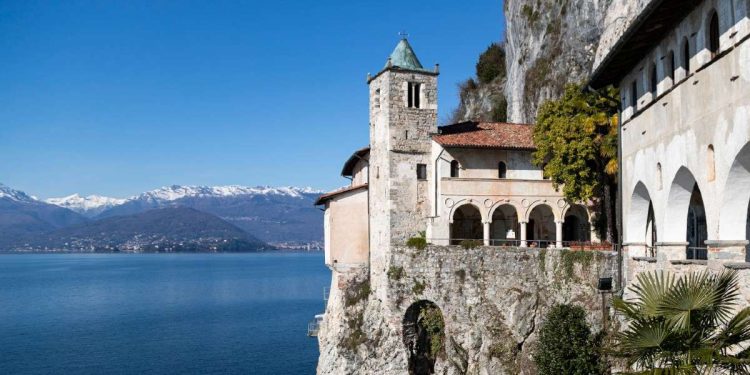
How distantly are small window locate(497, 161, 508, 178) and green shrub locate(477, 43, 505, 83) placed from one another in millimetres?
38129

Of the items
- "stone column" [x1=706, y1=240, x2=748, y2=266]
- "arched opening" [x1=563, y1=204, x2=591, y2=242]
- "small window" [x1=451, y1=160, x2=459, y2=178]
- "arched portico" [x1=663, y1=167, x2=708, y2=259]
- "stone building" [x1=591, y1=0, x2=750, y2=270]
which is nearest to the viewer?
"stone building" [x1=591, y1=0, x2=750, y2=270]

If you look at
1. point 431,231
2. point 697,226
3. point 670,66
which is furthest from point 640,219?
point 431,231

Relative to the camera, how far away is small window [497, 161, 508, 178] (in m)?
39.0

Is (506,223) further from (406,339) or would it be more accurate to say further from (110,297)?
(110,297)

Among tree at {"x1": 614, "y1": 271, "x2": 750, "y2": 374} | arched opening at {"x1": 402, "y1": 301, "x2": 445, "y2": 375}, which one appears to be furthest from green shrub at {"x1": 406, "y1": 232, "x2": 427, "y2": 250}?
tree at {"x1": 614, "y1": 271, "x2": 750, "y2": 374}

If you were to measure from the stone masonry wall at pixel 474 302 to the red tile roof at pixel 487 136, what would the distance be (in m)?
6.23

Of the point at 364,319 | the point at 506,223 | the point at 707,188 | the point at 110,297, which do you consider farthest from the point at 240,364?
the point at 110,297

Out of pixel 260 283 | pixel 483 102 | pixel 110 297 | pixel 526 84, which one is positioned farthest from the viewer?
pixel 260 283

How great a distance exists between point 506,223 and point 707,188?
85.0 ft

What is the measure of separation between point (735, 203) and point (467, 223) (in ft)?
87.2

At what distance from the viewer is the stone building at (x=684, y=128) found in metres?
14.2

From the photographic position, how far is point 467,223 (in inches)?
1618

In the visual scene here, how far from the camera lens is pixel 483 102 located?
72.8 metres

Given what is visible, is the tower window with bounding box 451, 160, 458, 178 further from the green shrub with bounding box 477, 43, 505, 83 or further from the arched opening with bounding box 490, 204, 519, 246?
the green shrub with bounding box 477, 43, 505, 83
